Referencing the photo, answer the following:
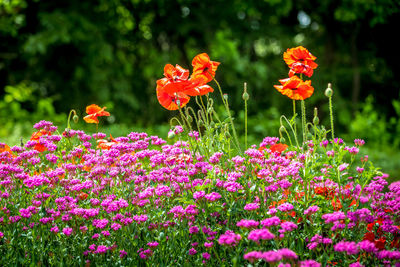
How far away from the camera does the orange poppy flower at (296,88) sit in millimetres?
2467

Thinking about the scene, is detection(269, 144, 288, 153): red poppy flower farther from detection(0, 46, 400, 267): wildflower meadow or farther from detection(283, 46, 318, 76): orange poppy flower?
detection(283, 46, 318, 76): orange poppy flower

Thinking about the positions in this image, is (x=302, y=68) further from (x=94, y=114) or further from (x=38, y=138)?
(x=38, y=138)

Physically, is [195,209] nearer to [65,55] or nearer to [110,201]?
[110,201]

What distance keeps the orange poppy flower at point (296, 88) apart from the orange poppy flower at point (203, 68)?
1.31 feet

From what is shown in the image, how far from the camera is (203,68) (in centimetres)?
262

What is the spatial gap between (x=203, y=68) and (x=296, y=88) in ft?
1.77

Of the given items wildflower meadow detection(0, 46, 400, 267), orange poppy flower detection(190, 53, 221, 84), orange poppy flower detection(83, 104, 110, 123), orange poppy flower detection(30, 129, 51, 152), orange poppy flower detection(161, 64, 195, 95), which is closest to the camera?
wildflower meadow detection(0, 46, 400, 267)

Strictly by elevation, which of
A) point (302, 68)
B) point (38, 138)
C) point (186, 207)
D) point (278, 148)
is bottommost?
point (186, 207)

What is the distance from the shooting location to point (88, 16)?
27.6 ft

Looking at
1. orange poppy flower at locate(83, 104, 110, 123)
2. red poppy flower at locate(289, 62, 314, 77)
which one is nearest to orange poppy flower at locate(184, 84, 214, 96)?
red poppy flower at locate(289, 62, 314, 77)

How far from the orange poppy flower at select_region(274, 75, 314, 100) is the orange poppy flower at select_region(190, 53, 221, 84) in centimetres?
40

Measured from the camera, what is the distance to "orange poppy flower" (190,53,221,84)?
2570 millimetres

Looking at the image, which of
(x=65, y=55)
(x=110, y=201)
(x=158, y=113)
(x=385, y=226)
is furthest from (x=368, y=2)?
(x=110, y=201)

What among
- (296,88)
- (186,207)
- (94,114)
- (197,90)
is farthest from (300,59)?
(94,114)
